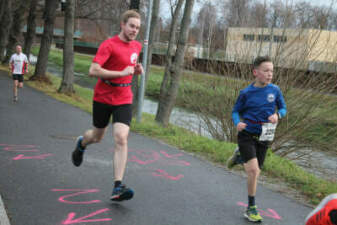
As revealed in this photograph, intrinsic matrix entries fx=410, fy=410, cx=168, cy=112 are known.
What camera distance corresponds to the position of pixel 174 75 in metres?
13.9

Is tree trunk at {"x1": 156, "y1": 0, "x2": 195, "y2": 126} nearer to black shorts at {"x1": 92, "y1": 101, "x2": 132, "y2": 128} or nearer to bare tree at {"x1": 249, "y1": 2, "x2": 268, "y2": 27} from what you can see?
bare tree at {"x1": 249, "y1": 2, "x2": 268, "y2": 27}

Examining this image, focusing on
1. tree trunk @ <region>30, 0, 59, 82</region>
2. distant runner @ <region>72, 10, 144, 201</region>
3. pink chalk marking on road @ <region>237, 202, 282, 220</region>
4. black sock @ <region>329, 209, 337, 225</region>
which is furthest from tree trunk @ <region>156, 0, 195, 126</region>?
black sock @ <region>329, 209, 337, 225</region>

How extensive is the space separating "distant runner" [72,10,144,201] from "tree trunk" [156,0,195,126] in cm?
900

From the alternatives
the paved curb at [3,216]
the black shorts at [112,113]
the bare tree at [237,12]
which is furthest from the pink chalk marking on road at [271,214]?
the bare tree at [237,12]

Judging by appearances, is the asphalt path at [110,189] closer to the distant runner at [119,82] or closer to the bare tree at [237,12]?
the distant runner at [119,82]

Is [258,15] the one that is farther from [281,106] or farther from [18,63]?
[18,63]

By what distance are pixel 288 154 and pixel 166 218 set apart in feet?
23.1

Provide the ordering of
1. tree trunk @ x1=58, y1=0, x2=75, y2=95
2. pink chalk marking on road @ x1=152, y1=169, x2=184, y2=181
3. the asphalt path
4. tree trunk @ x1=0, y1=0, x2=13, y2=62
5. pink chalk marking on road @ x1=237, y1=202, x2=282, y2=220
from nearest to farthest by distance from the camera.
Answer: the asphalt path
pink chalk marking on road @ x1=237, y1=202, x2=282, y2=220
pink chalk marking on road @ x1=152, y1=169, x2=184, y2=181
tree trunk @ x1=58, y1=0, x2=75, y2=95
tree trunk @ x1=0, y1=0, x2=13, y2=62

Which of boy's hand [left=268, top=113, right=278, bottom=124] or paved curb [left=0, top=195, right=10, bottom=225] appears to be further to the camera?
boy's hand [left=268, top=113, right=278, bottom=124]

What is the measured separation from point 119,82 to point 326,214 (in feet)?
9.03

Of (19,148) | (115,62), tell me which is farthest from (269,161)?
(19,148)

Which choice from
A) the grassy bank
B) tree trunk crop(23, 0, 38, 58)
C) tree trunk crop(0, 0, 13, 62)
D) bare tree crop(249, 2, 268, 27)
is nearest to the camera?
the grassy bank

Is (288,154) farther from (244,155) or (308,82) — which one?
(244,155)

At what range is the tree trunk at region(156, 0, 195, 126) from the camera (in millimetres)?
13547
